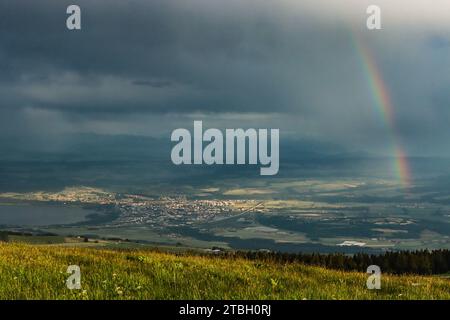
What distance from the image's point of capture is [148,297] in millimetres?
15953

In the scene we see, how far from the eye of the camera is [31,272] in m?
19.1

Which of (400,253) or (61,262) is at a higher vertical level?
(61,262)

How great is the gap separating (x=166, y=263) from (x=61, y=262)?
14.1 ft

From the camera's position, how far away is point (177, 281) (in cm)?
1848

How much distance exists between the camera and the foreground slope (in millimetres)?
16141

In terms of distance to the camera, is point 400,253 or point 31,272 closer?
point 31,272

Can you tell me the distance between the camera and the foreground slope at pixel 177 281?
16.1 metres

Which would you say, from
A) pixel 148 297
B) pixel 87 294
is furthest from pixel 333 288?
pixel 87 294
